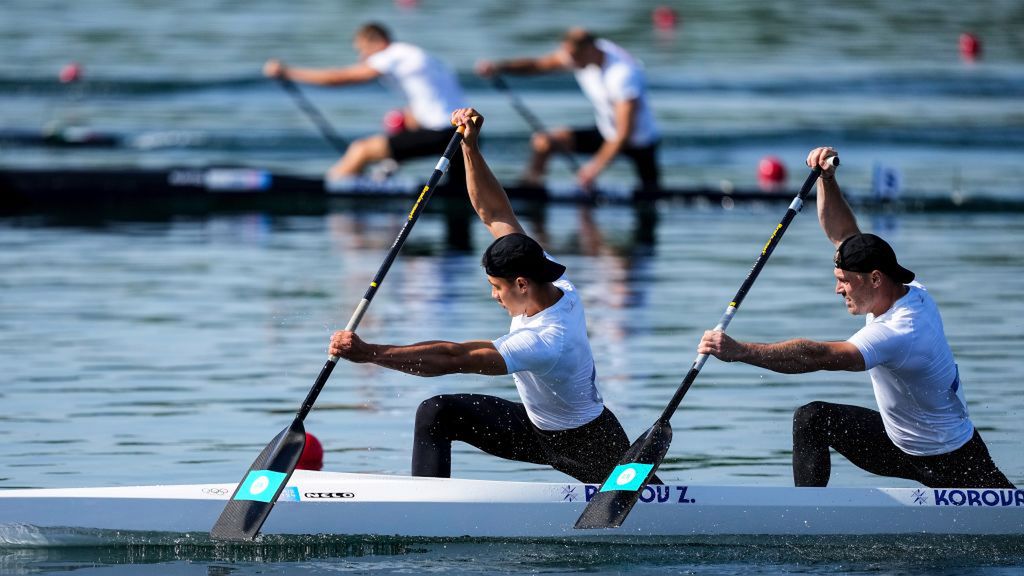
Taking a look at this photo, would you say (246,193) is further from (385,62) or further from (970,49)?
(970,49)

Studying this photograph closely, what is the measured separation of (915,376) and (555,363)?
1.53m

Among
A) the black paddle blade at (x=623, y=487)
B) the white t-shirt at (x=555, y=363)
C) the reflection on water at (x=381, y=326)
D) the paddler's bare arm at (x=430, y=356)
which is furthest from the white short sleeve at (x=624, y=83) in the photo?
the paddler's bare arm at (x=430, y=356)

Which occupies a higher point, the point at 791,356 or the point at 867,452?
the point at 791,356

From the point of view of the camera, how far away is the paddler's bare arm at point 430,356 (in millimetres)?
7871

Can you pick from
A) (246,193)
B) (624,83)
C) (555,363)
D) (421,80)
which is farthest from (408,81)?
(555,363)

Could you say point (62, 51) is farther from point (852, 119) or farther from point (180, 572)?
point (180, 572)

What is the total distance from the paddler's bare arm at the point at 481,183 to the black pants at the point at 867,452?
189 centimetres

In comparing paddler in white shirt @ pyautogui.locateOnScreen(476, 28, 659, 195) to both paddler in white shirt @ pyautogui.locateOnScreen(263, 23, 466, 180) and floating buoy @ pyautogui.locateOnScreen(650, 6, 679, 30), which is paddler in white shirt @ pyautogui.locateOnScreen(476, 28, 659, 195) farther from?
floating buoy @ pyautogui.locateOnScreen(650, 6, 679, 30)

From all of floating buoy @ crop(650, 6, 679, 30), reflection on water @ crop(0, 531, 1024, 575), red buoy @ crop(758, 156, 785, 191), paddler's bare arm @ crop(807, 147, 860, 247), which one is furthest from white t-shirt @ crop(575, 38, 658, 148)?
floating buoy @ crop(650, 6, 679, 30)

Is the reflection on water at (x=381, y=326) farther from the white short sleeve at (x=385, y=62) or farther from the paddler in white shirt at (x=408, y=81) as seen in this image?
the white short sleeve at (x=385, y=62)

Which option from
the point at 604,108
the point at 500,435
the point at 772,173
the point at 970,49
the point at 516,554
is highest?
the point at 604,108

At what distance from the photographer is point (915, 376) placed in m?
8.02

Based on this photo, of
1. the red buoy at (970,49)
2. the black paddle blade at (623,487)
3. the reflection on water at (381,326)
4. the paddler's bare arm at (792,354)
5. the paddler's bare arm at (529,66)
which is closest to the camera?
the paddler's bare arm at (792,354)

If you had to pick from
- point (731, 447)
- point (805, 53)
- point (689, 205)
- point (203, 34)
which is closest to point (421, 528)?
point (731, 447)
